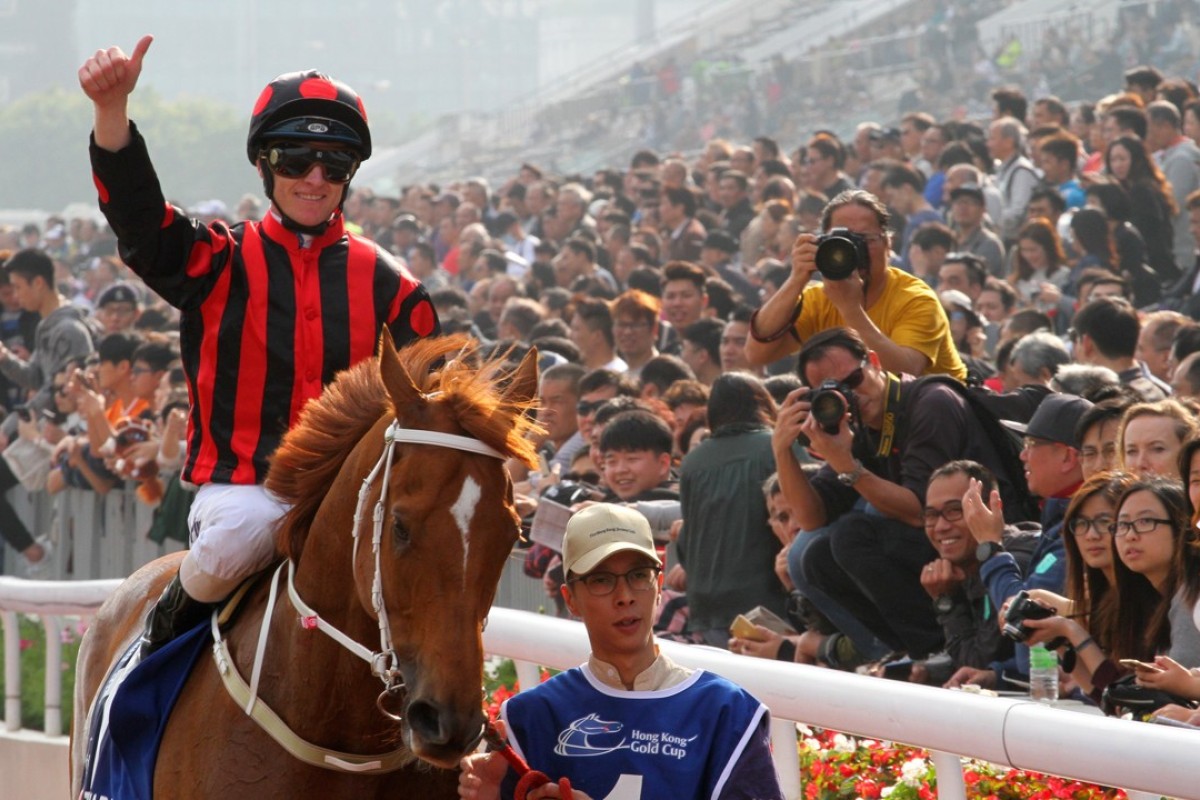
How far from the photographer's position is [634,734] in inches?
124

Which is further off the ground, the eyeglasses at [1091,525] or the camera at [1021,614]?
the eyeglasses at [1091,525]

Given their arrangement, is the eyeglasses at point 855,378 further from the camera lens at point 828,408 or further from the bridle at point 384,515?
the bridle at point 384,515

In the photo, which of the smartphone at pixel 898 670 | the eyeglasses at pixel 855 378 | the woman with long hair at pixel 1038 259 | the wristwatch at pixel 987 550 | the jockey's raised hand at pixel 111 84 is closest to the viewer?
the jockey's raised hand at pixel 111 84

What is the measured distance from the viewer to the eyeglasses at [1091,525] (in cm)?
468

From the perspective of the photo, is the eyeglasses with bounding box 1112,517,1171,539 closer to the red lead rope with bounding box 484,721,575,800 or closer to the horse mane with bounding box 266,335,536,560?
the horse mane with bounding box 266,335,536,560

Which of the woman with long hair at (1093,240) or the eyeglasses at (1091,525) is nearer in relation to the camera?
the eyeglasses at (1091,525)

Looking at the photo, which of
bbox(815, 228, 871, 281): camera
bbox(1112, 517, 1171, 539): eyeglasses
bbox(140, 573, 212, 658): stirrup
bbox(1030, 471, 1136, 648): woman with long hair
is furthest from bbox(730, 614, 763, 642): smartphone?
bbox(140, 573, 212, 658): stirrup

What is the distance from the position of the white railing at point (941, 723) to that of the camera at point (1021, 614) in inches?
30.0

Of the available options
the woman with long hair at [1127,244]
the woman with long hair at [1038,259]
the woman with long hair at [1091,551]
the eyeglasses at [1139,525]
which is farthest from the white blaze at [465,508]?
the woman with long hair at [1038,259]

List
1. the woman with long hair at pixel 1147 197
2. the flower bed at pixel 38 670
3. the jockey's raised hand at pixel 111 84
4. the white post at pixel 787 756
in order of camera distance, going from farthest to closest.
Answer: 1. the woman with long hair at pixel 1147 197
2. the flower bed at pixel 38 670
3. the white post at pixel 787 756
4. the jockey's raised hand at pixel 111 84

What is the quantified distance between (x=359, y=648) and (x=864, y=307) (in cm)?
330

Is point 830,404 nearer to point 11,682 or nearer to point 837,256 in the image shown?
point 837,256

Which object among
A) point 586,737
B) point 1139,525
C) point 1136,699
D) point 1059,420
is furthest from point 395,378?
point 1059,420

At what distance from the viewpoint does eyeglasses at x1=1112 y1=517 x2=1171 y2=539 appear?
14.9ft
